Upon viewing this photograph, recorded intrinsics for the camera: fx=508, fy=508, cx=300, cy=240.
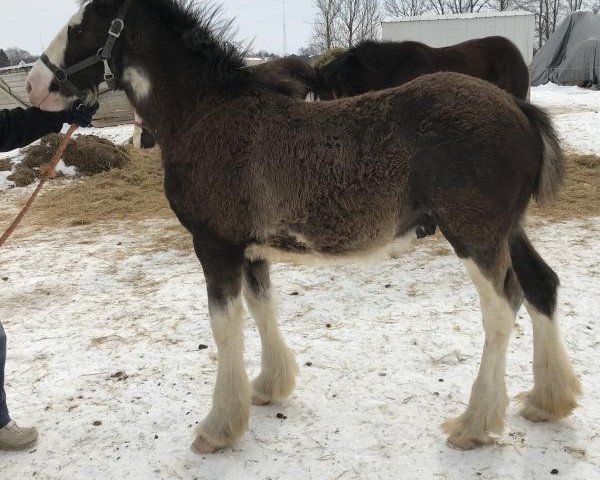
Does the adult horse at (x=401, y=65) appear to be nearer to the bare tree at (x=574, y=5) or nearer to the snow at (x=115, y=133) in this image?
the snow at (x=115, y=133)

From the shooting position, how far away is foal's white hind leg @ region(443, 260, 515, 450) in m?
2.48

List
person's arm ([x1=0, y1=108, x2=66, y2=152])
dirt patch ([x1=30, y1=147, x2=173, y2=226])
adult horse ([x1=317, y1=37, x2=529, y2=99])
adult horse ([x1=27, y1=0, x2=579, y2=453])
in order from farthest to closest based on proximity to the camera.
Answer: dirt patch ([x1=30, y1=147, x2=173, y2=226]) → adult horse ([x1=317, y1=37, x2=529, y2=99]) → person's arm ([x1=0, y1=108, x2=66, y2=152]) → adult horse ([x1=27, y1=0, x2=579, y2=453])

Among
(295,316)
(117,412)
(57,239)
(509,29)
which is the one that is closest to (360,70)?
(295,316)

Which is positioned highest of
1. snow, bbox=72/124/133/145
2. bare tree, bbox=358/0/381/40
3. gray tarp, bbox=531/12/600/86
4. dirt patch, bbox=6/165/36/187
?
bare tree, bbox=358/0/381/40

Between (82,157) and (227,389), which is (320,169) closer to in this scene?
(227,389)

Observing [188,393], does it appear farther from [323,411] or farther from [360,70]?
[360,70]

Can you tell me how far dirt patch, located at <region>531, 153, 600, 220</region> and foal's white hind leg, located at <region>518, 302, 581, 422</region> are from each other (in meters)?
3.04

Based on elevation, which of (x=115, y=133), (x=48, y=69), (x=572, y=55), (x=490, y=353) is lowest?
(x=490, y=353)

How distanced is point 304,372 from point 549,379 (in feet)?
4.82

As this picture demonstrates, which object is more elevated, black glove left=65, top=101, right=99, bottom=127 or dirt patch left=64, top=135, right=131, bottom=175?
black glove left=65, top=101, right=99, bottom=127

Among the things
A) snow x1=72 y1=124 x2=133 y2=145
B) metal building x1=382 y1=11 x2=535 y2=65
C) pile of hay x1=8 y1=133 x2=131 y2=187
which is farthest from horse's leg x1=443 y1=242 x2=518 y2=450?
metal building x1=382 y1=11 x2=535 y2=65

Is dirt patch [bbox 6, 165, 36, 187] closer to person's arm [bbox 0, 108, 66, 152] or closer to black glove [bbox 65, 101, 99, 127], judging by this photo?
person's arm [bbox 0, 108, 66, 152]

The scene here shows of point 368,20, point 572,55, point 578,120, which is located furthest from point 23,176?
point 368,20

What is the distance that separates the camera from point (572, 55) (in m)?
23.1
